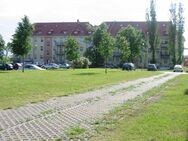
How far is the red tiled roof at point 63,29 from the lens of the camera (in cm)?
14075

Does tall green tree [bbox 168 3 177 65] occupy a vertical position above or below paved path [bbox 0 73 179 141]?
above

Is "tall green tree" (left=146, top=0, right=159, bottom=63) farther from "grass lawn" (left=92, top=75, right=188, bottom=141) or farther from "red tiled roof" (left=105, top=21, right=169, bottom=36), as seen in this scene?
"grass lawn" (left=92, top=75, right=188, bottom=141)

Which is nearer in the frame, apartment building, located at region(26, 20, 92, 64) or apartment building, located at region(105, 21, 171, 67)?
apartment building, located at region(105, 21, 171, 67)

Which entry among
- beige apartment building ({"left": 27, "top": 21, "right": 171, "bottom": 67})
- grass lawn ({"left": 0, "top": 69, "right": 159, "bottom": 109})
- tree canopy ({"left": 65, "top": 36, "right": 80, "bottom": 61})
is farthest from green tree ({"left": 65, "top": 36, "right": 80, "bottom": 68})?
beige apartment building ({"left": 27, "top": 21, "right": 171, "bottom": 67})

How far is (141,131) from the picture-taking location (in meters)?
11.2

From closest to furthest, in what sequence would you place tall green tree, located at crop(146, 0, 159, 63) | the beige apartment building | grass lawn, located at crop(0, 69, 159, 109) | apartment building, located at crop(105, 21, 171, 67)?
grass lawn, located at crop(0, 69, 159, 109) → tall green tree, located at crop(146, 0, 159, 63) → apartment building, located at crop(105, 21, 171, 67) → the beige apartment building

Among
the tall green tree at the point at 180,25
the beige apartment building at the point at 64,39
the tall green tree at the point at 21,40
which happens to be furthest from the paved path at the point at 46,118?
the beige apartment building at the point at 64,39

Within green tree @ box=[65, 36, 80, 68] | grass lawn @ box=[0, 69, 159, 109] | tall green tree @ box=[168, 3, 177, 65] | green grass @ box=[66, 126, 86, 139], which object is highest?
tall green tree @ box=[168, 3, 177, 65]

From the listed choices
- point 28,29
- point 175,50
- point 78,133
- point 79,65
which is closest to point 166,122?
point 78,133

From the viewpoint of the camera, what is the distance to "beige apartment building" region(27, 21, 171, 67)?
455 ft

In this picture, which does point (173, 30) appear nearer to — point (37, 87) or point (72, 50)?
point (72, 50)

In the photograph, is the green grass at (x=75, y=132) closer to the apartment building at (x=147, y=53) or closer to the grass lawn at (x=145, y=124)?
the grass lawn at (x=145, y=124)

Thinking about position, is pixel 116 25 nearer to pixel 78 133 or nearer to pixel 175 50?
pixel 175 50

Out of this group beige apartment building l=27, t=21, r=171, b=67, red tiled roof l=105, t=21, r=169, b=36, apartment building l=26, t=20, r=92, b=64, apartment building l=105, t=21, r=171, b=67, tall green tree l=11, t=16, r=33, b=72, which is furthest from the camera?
apartment building l=26, t=20, r=92, b=64
